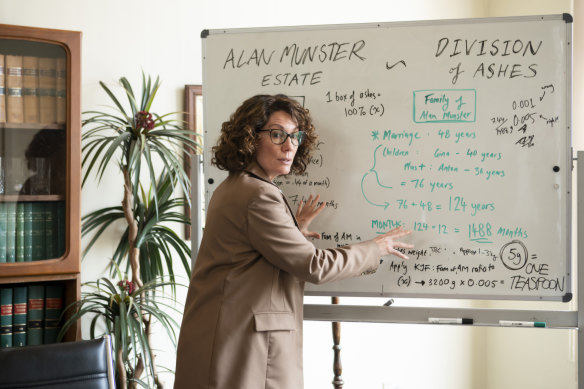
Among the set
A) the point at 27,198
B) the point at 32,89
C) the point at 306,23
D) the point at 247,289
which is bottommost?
the point at 247,289

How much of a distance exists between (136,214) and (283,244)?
1.23m

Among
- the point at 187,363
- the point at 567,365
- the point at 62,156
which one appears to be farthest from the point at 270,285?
the point at 567,365

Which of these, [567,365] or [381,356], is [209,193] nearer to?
[381,356]

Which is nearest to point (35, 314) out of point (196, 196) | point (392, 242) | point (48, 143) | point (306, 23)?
point (48, 143)

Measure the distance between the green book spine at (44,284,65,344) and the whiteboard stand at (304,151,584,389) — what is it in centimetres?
108

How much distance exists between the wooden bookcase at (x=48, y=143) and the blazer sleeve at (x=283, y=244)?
3.39 ft

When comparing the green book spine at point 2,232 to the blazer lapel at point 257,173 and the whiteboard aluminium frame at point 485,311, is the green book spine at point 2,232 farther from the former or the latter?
the blazer lapel at point 257,173

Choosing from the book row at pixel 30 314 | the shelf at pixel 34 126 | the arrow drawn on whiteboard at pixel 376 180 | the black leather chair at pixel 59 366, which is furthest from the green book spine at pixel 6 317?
the arrow drawn on whiteboard at pixel 376 180

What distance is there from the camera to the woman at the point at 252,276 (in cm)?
192

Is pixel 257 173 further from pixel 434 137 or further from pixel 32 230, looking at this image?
pixel 32 230

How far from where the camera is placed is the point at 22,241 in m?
2.58

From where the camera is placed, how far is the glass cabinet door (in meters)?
2.54

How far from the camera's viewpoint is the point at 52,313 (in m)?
2.68

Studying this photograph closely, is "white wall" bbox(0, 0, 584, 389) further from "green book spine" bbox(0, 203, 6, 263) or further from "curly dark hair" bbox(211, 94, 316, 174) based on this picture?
"curly dark hair" bbox(211, 94, 316, 174)
